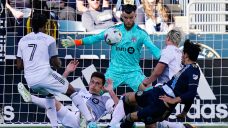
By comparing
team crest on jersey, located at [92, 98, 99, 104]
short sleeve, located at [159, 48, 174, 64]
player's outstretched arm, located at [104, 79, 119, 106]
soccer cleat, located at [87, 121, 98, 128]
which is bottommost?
soccer cleat, located at [87, 121, 98, 128]

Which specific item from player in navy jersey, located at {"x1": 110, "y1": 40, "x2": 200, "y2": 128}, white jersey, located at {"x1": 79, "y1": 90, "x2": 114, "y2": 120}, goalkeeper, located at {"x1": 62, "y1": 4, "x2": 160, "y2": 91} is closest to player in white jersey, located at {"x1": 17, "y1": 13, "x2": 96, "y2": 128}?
white jersey, located at {"x1": 79, "y1": 90, "x2": 114, "y2": 120}

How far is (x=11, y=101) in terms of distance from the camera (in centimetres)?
1786

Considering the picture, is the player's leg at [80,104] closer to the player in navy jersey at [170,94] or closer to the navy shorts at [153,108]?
the player in navy jersey at [170,94]

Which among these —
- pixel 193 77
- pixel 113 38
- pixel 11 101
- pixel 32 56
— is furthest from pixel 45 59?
pixel 11 101

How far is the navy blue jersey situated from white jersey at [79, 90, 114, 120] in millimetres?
1510

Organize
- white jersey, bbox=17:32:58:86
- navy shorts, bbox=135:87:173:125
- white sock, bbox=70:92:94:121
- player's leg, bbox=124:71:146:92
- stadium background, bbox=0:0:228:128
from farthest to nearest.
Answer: stadium background, bbox=0:0:228:128
player's leg, bbox=124:71:146:92
white jersey, bbox=17:32:58:86
white sock, bbox=70:92:94:121
navy shorts, bbox=135:87:173:125

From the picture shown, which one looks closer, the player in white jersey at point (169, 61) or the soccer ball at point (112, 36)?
the player in white jersey at point (169, 61)

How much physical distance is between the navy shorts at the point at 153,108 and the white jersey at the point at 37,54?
1.70 m

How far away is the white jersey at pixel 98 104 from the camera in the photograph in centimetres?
1404

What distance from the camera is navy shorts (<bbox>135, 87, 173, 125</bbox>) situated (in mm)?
12922

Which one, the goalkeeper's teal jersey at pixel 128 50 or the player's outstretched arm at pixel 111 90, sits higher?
the goalkeeper's teal jersey at pixel 128 50

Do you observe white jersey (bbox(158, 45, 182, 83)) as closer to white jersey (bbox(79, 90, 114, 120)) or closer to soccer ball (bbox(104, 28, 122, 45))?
white jersey (bbox(79, 90, 114, 120))

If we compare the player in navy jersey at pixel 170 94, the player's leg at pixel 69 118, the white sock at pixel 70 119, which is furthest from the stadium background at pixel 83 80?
the player in navy jersey at pixel 170 94

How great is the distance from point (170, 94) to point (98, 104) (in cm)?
158
